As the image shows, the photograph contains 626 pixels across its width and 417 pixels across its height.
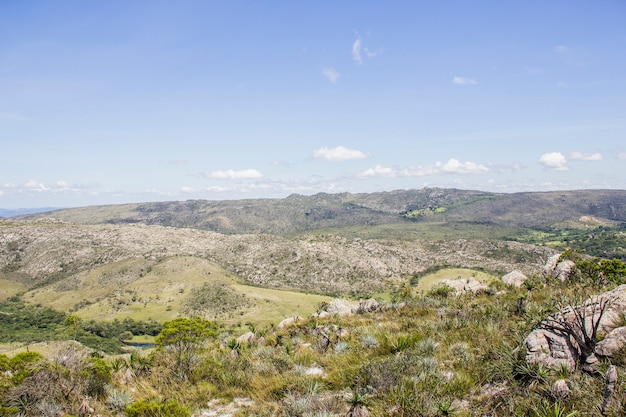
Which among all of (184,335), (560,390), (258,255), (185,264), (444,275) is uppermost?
(560,390)

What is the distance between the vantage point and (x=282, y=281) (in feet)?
484

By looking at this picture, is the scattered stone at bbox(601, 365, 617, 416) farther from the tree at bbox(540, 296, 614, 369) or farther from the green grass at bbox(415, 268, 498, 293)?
the green grass at bbox(415, 268, 498, 293)

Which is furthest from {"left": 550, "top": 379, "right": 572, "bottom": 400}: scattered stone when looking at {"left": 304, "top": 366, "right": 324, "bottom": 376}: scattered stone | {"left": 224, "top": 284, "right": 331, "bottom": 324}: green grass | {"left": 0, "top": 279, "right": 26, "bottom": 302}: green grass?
{"left": 0, "top": 279, "right": 26, "bottom": 302}: green grass

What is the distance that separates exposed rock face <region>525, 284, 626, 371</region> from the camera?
23.5 feet

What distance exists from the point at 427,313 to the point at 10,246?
8672 inches

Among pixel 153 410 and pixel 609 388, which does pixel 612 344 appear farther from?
pixel 153 410

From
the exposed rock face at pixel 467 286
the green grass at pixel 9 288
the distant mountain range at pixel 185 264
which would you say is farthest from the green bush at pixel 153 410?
the green grass at pixel 9 288

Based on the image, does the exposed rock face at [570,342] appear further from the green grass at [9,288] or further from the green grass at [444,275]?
the green grass at [9,288]

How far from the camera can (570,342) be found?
7.84m

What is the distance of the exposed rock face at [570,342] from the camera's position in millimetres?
7156

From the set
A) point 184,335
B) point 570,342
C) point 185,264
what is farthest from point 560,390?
point 185,264

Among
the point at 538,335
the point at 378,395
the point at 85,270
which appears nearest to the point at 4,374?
the point at 378,395

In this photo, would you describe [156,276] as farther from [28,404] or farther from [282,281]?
[28,404]

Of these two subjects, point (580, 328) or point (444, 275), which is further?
point (444, 275)
